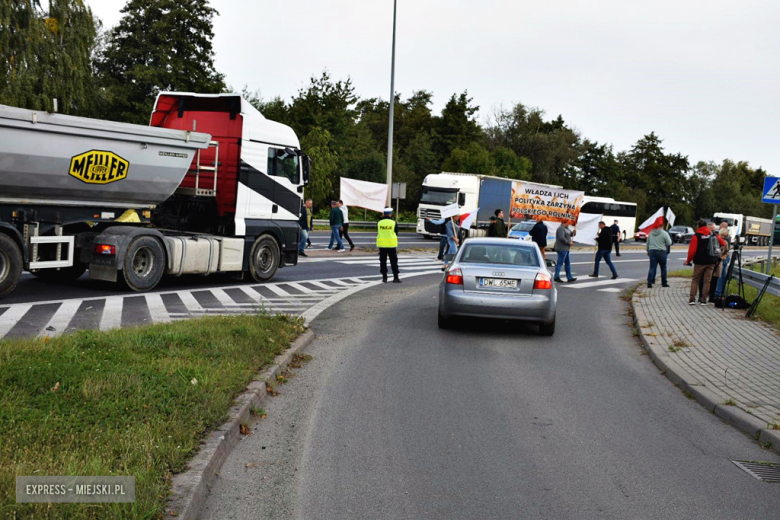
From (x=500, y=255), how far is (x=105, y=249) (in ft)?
22.6

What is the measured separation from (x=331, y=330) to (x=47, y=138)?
542 cm

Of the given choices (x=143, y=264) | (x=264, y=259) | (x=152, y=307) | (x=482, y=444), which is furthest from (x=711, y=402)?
(x=264, y=259)

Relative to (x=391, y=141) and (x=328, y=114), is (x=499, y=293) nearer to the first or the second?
(x=391, y=141)

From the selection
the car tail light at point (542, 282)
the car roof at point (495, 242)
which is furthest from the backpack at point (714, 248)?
the car tail light at point (542, 282)

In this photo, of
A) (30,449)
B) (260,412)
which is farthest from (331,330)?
(30,449)

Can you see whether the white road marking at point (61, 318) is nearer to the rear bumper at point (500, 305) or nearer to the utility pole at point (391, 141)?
the rear bumper at point (500, 305)

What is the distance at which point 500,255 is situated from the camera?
39.6ft

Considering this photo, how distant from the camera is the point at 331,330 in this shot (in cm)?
1157

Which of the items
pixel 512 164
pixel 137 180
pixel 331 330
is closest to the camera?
pixel 331 330

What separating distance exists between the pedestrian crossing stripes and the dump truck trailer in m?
0.69

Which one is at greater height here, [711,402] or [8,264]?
[8,264]

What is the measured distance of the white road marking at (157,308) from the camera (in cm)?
1134

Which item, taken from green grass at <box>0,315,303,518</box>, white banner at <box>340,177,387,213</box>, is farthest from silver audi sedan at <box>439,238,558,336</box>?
white banner at <box>340,177,387,213</box>

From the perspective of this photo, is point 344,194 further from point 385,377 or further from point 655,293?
point 385,377
